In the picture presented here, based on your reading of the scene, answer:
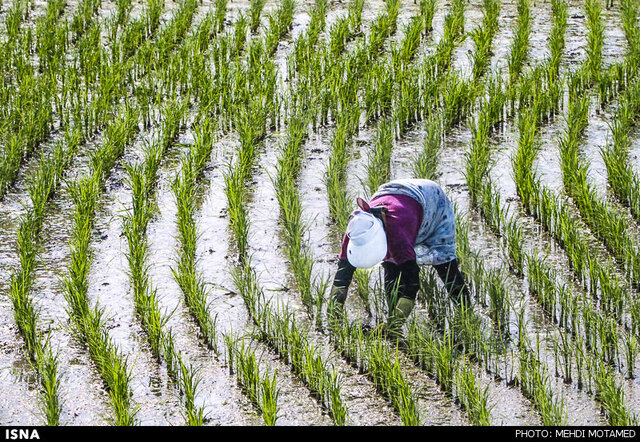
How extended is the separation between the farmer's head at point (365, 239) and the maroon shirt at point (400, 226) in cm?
15

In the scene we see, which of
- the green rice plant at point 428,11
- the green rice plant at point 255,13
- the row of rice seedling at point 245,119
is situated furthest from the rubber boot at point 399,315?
the green rice plant at point 255,13

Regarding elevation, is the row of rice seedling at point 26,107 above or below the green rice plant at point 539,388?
above

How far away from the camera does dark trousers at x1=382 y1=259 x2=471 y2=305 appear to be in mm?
3945

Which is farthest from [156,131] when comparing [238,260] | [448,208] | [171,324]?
[448,208]

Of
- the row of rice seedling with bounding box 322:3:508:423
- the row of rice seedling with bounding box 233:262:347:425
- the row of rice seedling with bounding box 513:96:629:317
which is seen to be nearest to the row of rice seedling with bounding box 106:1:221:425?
the row of rice seedling with bounding box 233:262:347:425

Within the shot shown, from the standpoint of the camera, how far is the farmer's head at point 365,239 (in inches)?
141

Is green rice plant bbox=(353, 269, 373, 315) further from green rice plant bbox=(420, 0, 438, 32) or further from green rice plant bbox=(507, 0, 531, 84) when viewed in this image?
green rice plant bbox=(420, 0, 438, 32)

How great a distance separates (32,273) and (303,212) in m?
1.39

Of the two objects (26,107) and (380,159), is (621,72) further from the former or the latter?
(26,107)

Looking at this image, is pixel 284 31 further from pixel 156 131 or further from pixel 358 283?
pixel 358 283

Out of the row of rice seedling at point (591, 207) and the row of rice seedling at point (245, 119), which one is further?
the row of rice seedling at point (245, 119)

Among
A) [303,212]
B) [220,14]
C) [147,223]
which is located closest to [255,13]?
[220,14]

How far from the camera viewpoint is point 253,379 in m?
3.61

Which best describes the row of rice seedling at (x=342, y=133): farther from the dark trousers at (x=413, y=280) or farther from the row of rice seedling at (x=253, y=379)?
the row of rice seedling at (x=253, y=379)
